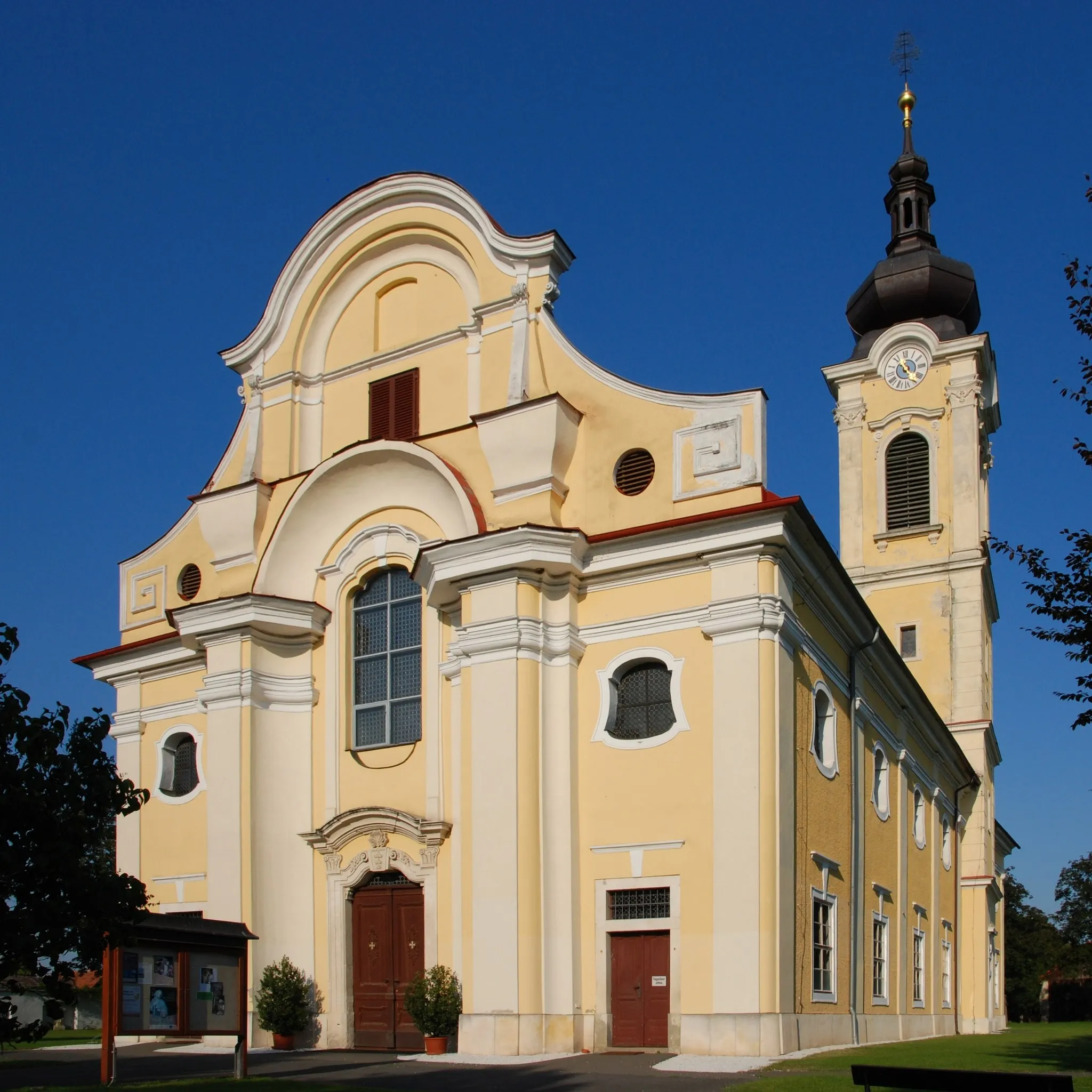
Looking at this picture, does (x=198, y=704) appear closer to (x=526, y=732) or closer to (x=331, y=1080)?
(x=526, y=732)

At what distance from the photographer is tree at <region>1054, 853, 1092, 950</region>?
325ft

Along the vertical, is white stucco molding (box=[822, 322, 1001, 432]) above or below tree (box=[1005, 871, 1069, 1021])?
above

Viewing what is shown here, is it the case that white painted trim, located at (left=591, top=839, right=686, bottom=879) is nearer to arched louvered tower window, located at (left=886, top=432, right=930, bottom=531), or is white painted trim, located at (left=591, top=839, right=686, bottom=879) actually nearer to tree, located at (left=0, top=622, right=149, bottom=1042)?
tree, located at (left=0, top=622, right=149, bottom=1042)

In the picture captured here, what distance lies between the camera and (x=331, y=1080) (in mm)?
16641

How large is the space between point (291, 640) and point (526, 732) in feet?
20.4

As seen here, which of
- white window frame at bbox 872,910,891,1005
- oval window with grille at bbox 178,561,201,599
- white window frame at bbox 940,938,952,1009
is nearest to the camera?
white window frame at bbox 872,910,891,1005

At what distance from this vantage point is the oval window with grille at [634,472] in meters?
21.7

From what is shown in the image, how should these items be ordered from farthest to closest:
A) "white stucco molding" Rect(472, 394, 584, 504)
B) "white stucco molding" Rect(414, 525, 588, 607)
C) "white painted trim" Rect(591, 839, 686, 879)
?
1. "white stucco molding" Rect(472, 394, 584, 504)
2. "white stucco molding" Rect(414, 525, 588, 607)
3. "white painted trim" Rect(591, 839, 686, 879)

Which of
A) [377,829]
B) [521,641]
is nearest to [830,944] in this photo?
[521,641]

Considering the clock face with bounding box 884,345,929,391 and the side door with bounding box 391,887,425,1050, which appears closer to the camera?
the side door with bounding box 391,887,425,1050

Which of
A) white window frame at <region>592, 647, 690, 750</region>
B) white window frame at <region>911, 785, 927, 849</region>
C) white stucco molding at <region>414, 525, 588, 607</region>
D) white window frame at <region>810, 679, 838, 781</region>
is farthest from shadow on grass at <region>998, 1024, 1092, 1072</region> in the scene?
white stucco molding at <region>414, 525, 588, 607</region>

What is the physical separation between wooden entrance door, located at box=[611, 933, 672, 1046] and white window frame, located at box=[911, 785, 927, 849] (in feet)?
45.6

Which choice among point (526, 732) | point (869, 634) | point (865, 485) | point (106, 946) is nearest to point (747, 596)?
point (526, 732)

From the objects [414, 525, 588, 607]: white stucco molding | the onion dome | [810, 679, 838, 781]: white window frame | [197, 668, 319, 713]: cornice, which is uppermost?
the onion dome
